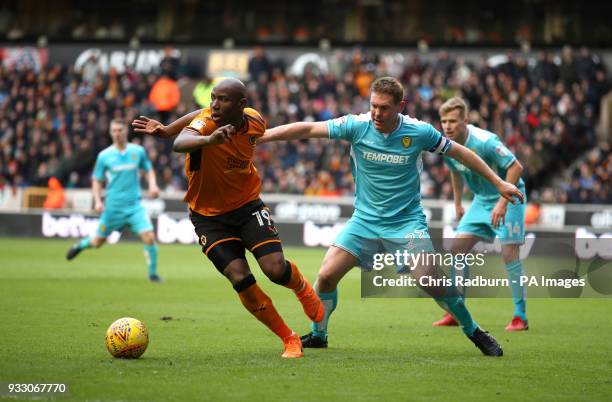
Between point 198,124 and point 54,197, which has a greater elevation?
point 198,124

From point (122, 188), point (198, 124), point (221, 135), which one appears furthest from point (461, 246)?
point (122, 188)

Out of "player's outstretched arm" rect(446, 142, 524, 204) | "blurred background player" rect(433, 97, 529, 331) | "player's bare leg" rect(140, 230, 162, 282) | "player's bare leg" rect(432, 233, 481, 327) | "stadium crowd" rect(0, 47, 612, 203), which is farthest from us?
"stadium crowd" rect(0, 47, 612, 203)

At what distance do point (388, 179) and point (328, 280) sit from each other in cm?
Result: 100

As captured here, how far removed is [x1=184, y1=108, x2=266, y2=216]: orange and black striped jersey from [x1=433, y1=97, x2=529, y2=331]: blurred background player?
10.6 ft

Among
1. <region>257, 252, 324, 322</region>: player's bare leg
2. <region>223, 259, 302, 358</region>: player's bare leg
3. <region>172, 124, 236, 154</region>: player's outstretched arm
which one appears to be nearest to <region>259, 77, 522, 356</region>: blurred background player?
<region>257, 252, 324, 322</region>: player's bare leg

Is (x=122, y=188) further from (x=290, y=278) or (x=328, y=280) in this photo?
(x=290, y=278)

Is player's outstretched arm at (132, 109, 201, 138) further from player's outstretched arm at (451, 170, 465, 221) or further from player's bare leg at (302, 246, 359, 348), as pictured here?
player's outstretched arm at (451, 170, 465, 221)

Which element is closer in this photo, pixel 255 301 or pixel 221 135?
pixel 221 135

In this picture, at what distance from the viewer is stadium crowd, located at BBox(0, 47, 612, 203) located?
88.4 ft

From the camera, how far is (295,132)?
820 centimetres

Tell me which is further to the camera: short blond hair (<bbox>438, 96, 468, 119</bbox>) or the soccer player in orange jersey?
short blond hair (<bbox>438, 96, 468, 119</bbox>)

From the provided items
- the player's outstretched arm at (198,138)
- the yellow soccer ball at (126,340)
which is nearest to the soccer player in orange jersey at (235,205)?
the player's outstretched arm at (198,138)

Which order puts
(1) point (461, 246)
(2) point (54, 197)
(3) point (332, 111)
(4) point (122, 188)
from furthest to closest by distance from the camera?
(3) point (332, 111) → (2) point (54, 197) → (4) point (122, 188) → (1) point (461, 246)

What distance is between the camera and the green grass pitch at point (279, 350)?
6.85 meters
